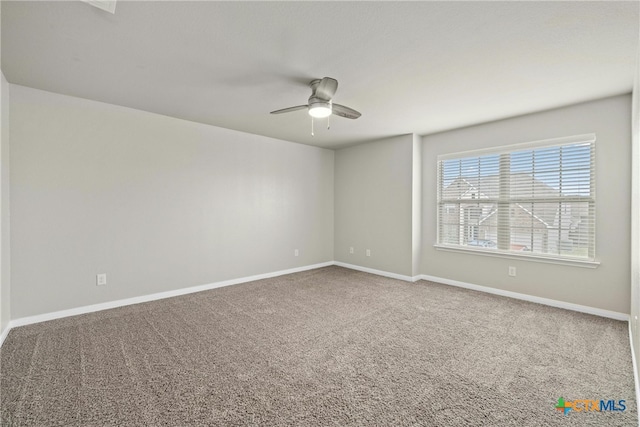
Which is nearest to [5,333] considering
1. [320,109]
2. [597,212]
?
[320,109]

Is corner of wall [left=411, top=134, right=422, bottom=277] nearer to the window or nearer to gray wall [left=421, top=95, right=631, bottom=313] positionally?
the window

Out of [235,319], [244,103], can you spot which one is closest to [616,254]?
[235,319]

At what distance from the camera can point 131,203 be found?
3.60 metres

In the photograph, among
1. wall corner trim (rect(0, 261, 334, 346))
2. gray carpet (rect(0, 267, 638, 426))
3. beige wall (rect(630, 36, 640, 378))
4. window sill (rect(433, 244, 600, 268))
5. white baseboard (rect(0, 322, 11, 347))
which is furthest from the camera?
window sill (rect(433, 244, 600, 268))

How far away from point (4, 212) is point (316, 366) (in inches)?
126

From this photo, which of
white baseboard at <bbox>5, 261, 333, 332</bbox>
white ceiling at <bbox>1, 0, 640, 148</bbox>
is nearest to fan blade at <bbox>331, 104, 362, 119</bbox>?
white ceiling at <bbox>1, 0, 640, 148</bbox>

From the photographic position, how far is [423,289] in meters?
4.30

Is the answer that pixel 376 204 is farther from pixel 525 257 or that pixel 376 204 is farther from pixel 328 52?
pixel 328 52

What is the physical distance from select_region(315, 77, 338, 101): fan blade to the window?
274 cm

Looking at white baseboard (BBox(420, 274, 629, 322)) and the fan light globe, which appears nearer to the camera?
the fan light globe

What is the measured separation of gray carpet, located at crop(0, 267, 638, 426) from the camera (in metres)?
1.73

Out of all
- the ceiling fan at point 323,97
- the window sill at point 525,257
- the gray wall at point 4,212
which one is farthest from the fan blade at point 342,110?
the gray wall at point 4,212

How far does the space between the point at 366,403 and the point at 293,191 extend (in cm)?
402

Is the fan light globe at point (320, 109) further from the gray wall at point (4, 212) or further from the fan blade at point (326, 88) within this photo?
the gray wall at point (4, 212)
